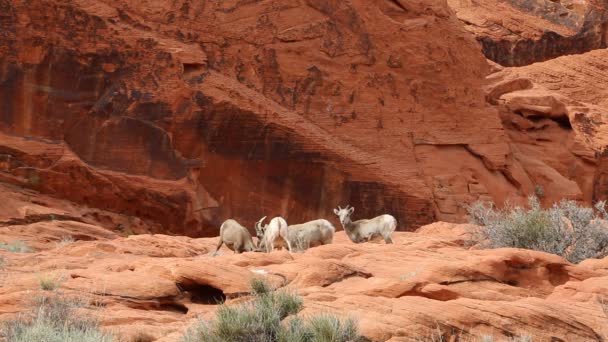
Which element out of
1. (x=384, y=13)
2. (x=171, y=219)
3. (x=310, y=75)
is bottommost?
(x=171, y=219)

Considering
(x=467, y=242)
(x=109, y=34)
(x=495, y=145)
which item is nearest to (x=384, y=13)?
(x=495, y=145)

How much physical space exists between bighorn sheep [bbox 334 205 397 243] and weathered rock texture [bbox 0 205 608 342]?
12.4 feet

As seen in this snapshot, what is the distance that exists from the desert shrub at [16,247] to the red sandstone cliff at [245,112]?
4.91 m

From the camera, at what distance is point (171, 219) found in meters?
19.7

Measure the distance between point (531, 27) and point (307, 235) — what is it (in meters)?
25.7

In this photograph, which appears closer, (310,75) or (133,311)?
(133,311)

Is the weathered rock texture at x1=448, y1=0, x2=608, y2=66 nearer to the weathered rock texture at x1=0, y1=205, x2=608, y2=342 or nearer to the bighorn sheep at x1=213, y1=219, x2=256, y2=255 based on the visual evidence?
the bighorn sheep at x1=213, y1=219, x2=256, y2=255

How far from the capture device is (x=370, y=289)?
8.75 meters

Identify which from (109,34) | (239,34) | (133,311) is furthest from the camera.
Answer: (239,34)

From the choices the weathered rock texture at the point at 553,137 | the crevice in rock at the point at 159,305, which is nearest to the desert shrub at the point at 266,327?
the crevice in rock at the point at 159,305

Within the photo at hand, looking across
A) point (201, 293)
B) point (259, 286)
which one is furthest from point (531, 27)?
point (259, 286)

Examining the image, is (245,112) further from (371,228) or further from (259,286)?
(259,286)

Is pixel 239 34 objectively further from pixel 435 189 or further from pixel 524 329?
pixel 524 329

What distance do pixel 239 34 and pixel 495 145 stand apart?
769 centimetres
